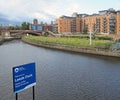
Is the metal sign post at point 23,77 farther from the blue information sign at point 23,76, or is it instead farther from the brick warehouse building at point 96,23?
the brick warehouse building at point 96,23

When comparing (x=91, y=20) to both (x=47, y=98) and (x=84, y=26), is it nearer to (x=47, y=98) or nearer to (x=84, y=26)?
(x=84, y=26)

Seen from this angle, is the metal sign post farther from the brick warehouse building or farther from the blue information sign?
the brick warehouse building

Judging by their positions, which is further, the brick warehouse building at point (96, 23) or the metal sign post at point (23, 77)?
the brick warehouse building at point (96, 23)

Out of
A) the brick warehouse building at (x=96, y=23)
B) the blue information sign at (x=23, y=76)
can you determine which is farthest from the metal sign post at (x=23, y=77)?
the brick warehouse building at (x=96, y=23)

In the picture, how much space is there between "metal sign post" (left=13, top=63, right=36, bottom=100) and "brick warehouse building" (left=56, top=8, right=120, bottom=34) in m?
61.1

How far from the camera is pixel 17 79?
6469mm

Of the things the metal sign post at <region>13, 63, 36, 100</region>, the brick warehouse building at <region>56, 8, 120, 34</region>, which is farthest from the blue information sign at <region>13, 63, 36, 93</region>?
the brick warehouse building at <region>56, 8, 120, 34</region>

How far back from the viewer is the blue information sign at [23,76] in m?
6.41

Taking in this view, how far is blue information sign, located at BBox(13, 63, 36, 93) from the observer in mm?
6407

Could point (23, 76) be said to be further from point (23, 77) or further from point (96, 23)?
point (96, 23)

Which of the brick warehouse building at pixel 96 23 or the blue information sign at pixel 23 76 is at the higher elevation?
the brick warehouse building at pixel 96 23

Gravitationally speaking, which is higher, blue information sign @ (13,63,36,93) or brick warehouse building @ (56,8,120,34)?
brick warehouse building @ (56,8,120,34)

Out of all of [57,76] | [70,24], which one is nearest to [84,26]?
[70,24]

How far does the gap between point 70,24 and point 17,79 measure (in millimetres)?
94741
